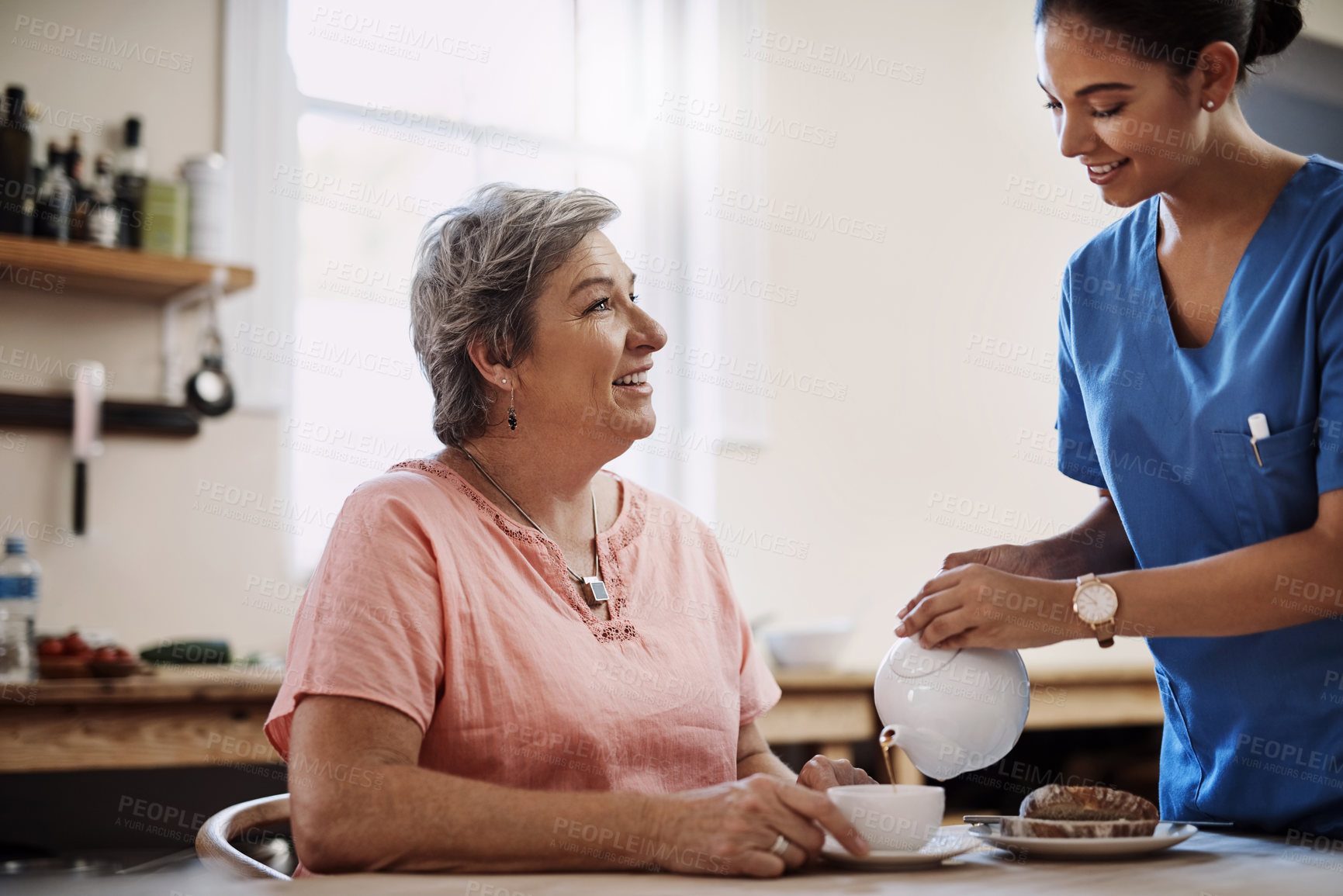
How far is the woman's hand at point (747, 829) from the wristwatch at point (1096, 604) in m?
0.33

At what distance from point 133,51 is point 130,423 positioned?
91cm

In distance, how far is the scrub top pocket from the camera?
3.86 ft

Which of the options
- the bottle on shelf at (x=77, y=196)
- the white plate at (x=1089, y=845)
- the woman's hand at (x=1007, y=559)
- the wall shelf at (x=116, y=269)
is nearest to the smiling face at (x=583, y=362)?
the woman's hand at (x=1007, y=559)

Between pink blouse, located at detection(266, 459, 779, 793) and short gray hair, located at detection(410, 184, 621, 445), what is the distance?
6.2 inches

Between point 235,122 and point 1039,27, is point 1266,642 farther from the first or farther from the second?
point 235,122

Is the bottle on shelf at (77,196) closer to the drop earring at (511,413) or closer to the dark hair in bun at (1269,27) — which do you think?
the drop earring at (511,413)

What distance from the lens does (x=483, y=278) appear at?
1.55m

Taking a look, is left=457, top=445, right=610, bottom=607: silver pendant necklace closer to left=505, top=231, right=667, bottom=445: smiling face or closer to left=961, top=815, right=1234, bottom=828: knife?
left=505, top=231, right=667, bottom=445: smiling face

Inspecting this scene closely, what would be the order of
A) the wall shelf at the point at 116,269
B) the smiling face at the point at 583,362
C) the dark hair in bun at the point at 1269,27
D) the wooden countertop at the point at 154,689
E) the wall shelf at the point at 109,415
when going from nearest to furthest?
the dark hair in bun at the point at 1269,27
the smiling face at the point at 583,362
the wooden countertop at the point at 154,689
the wall shelf at the point at 116,269
the wall shelf at the point at 109,415

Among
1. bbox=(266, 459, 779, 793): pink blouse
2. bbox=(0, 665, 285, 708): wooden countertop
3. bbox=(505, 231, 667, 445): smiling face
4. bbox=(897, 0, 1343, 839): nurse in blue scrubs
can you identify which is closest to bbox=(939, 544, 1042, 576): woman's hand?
bbox=(897, 0, 1343, 839): nurse in blue scrubs

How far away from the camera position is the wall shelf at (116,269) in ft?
8.05

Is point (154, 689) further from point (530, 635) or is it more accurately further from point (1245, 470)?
point (1245, 470)

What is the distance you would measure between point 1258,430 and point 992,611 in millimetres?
358

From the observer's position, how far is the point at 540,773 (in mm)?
1271
